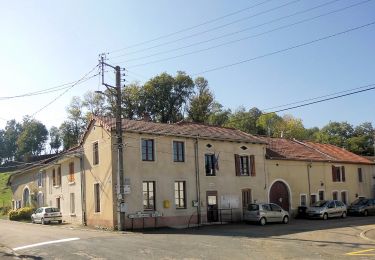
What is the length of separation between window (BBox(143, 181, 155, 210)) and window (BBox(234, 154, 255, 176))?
8.22 metres

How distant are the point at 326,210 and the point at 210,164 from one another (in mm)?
10577

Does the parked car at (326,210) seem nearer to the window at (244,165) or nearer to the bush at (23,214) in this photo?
the window at (244,165)

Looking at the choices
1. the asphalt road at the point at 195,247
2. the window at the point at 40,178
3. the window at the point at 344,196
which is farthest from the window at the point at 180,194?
the window at the point at 344,196

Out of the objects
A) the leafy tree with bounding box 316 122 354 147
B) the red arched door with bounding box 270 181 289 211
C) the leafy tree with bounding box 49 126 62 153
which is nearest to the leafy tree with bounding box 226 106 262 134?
the leafy tree with bounding box 316 122 354 147

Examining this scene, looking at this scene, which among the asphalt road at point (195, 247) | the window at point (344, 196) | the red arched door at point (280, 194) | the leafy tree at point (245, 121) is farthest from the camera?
the leafy tree at point (245, 121)

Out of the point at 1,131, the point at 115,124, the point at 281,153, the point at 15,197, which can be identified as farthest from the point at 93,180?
the point at 1,131

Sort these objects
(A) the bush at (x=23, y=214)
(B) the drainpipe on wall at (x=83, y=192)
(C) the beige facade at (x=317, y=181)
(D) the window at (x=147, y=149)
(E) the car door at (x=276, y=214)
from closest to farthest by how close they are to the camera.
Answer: (D) the window at (x=147, y=149) < (E) the car door at (x=276, y=214) < (B) the drainpipe on wall at (x=83, y=192) < (C) the beige facade at (x=317, y=181) < (A) the bush at (x=23, y=214)

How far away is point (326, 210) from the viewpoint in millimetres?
38875

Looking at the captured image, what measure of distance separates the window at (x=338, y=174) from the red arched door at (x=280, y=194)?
754 cm

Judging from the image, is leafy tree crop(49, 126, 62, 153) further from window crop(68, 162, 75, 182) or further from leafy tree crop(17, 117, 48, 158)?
window crop(68, 162, 75, 182)

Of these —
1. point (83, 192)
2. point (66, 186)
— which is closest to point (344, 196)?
point (83, 192)

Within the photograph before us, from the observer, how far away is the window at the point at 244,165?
124 ft

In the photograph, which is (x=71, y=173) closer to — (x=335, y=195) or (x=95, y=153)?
(x=95, y=153)

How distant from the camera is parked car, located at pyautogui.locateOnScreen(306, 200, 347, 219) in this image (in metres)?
38.7
